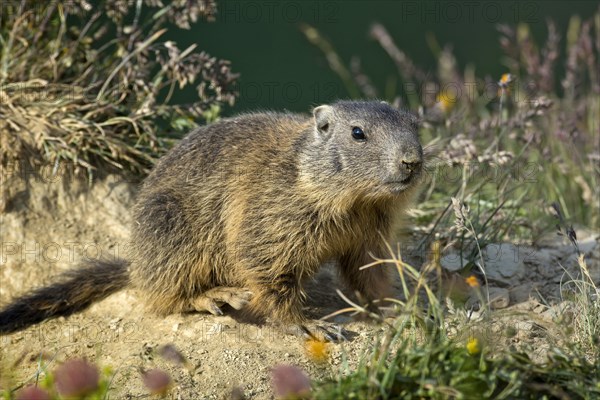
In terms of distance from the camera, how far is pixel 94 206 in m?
5.97

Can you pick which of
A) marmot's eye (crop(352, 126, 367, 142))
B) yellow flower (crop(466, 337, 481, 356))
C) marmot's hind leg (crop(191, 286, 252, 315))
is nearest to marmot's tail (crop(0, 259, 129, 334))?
marmot's hind leg (crop(191, 286, 252, 315))

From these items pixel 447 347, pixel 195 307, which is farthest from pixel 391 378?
pixel 195 307

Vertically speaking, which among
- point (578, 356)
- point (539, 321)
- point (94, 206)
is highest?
point (578, 356)

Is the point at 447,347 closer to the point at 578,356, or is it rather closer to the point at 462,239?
the point at 578,356

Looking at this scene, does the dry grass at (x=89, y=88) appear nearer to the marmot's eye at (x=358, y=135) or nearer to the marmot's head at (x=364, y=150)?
the marmot's head at (x=364, y=150)

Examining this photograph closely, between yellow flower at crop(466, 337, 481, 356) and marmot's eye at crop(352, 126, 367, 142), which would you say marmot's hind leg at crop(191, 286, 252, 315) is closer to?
marmot's eye at crop(352, 126, 367, 142)

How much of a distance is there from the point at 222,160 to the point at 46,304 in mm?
1466

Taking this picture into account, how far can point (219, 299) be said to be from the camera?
5086 millimetres

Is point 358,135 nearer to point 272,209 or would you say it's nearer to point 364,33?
point 272,209

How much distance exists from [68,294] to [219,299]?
1009 mm

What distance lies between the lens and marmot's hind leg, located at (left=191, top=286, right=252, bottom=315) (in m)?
4.98

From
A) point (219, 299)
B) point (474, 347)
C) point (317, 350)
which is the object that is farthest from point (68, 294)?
point (474, 347)

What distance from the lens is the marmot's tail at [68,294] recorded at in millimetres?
5078

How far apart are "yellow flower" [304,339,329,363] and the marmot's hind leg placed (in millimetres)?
546
